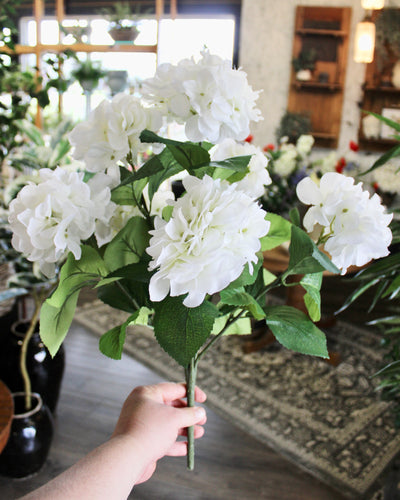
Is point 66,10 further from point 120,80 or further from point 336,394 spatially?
point 336,394

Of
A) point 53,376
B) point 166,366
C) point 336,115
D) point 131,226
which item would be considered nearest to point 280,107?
point 336,115

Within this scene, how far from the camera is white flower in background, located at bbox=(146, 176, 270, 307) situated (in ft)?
1.75

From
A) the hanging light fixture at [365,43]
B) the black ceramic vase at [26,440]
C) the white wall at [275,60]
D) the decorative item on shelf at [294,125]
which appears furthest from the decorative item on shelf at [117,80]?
the black ceramic vase at [26,440]

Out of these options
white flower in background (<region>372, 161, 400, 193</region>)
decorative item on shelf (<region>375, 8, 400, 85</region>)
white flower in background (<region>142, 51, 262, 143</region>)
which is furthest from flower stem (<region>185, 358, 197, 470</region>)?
decorative item on shelf (<region>375, 8, 400, 85</region>)

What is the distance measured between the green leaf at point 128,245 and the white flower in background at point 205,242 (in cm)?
11

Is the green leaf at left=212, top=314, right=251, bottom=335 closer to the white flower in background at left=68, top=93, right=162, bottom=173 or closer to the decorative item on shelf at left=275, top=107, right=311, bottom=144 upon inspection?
the white flower in background at left=68, top=93, right=162, bottom=173

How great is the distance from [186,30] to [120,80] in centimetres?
94

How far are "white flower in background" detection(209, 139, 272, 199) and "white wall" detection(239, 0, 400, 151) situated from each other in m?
4.76

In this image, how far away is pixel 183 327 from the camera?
622mm

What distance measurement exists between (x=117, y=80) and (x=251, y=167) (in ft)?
16.2

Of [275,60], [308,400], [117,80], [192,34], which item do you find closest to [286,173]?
[308,400]

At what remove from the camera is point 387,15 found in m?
4.77

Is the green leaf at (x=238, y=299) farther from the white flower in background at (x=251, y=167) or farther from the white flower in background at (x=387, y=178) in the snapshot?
the white flower in background at (x=387, y=178)

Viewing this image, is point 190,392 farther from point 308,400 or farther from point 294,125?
point 294,125
